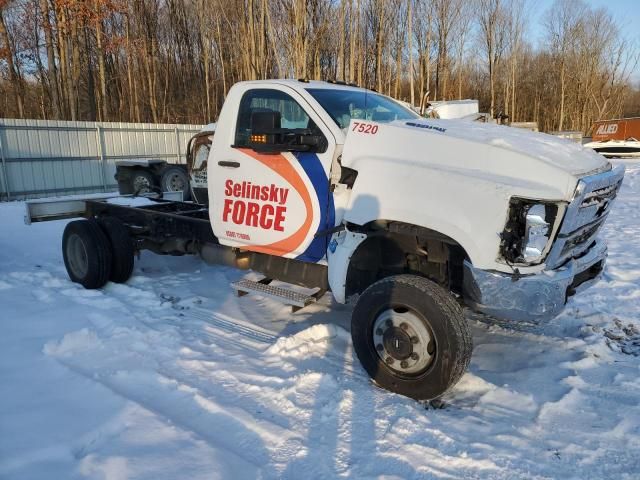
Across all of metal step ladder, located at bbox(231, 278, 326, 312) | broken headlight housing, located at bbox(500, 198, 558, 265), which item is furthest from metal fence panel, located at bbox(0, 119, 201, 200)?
broken headlight housing, located at bbox(500, 198, 558, 265)

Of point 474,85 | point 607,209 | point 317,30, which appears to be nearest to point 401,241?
point 607,209

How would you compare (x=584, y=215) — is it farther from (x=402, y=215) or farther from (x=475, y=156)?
(x=402, y=215)

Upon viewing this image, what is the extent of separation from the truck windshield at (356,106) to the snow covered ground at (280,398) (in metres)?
1.83

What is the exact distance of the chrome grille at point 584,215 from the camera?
3.10 m

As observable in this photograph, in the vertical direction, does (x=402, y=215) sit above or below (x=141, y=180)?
above

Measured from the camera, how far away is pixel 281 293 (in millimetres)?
4328

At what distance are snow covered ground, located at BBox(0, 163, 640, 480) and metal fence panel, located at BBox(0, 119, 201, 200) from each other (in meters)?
11.8

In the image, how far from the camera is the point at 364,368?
3709mm

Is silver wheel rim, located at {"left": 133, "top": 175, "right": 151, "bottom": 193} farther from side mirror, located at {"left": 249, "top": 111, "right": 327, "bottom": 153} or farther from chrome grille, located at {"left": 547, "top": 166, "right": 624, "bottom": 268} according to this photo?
chrome grille, located at {"left": 547, "top": 166, "right": 624, "bottom": 268}

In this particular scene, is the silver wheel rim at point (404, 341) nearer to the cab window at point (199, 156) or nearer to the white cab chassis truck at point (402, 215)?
the white cab chassis truck at point (402, 215)

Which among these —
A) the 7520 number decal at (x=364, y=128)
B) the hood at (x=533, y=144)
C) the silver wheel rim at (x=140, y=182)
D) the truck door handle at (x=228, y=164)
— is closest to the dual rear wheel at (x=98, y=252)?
the truck door handle at (x=228, y=164)

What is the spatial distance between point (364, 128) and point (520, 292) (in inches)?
61.0

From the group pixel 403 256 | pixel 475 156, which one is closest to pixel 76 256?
pixel 403 256

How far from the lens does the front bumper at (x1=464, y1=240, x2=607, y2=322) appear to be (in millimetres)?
3158
